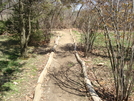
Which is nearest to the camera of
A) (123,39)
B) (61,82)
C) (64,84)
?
(123,39)

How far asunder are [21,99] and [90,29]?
6080 mm

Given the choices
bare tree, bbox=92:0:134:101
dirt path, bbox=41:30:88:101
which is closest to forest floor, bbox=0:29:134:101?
dirt path, bbox=41:30:88:101

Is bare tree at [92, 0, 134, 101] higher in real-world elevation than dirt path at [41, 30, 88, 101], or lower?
higher

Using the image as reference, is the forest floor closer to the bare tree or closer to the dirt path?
the dirt path

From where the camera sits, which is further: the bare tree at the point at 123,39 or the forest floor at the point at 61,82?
the forest floor at the point at 61,82

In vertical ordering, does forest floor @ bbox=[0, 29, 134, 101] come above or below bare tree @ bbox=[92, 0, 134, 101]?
below

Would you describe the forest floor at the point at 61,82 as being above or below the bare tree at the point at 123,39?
below

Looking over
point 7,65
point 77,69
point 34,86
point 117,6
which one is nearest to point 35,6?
point 7,65

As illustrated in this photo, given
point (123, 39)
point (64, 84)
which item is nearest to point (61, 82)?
point (64, 84)

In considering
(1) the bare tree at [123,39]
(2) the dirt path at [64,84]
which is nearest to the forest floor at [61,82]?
(2) the dirt path at [64,84]

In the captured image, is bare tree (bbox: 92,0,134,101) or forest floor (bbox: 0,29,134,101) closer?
bare tree (bbox: 92,0,134,101)

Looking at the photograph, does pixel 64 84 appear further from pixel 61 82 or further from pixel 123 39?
pixel 123 39

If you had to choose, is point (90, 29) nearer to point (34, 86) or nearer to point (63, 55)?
point (63, 55)

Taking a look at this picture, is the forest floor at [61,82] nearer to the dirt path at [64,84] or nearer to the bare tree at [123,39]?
the dirt path at [64,84]
